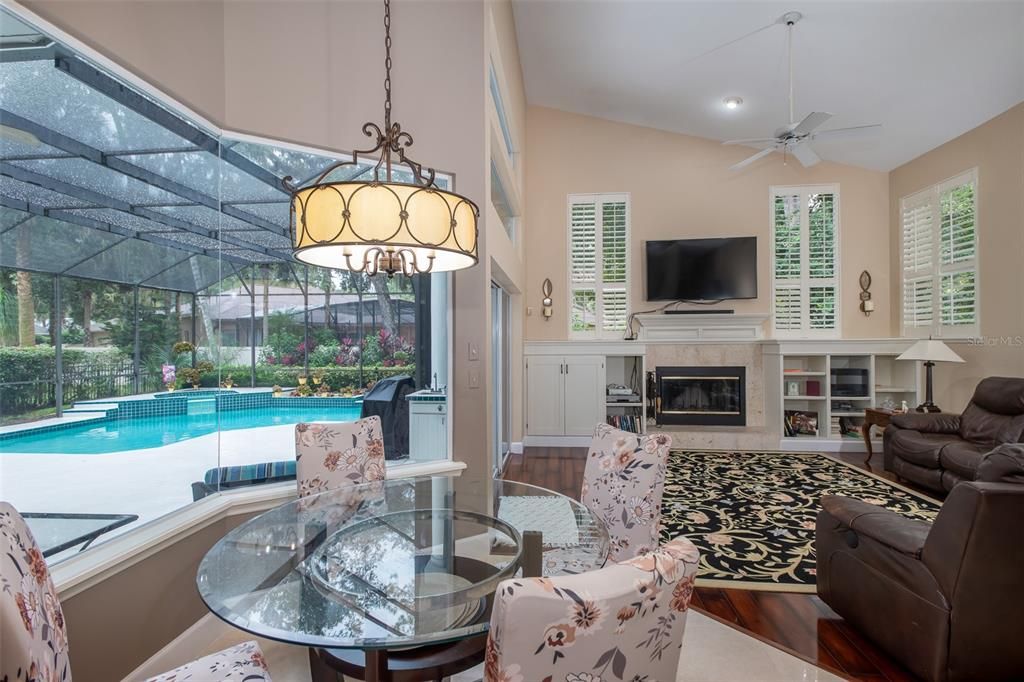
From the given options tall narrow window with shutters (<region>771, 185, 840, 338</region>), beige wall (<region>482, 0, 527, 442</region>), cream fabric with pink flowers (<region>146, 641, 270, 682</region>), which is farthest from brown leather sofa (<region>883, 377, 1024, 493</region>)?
cream fabric with pink flowers (<region>146, 641, 270, 682</region>)

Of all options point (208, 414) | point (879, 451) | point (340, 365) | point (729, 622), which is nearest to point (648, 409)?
point (879, 451)

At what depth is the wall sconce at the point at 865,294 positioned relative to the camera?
5859mm

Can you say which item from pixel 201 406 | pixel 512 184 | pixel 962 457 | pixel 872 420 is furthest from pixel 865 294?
pixel 201 406

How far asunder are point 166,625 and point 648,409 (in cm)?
527

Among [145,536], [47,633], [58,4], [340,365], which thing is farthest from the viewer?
[340,365]

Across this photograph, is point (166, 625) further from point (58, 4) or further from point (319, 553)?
point (58, 4)

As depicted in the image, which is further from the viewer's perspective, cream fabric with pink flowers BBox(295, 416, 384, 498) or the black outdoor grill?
the black outdoor grill

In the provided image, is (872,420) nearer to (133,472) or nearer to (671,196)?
(671,196)

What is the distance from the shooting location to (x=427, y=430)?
2994 millimetres

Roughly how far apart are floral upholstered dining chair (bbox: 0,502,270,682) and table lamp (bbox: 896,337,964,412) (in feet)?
19.6

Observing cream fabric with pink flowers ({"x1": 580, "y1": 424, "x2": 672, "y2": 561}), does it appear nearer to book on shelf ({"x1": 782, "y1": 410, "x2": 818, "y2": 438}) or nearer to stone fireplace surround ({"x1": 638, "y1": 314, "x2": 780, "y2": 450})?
stone fireplace surround ({"x1": 638, "y1": 314, "x2": 780, "y2": 450})

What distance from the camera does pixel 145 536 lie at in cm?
189

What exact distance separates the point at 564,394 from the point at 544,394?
249mm

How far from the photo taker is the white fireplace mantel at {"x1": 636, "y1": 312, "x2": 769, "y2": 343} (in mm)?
5910
